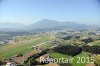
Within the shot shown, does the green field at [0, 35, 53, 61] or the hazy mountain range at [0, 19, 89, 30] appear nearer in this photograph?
the green field at [0, 35, 53, 61]

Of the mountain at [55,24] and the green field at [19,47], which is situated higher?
the mountain at [55,24]

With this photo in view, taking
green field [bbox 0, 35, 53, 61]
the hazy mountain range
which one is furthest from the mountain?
green field [bbox 0, 35, 53, 61]

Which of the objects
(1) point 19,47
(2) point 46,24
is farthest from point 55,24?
(1) point 19,47

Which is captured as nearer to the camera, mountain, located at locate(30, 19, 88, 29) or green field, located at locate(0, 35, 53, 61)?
green field, located at locate(0, 35, 53, 61)

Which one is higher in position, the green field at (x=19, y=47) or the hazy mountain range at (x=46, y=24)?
the hazy mountain range at (x=46, y=24)

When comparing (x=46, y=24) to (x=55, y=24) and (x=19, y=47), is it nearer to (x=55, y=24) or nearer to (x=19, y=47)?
(x=55, y=24)

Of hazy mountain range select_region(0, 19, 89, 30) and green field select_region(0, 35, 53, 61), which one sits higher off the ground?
hazy mountain range select_region(0, 19, 89, 30)

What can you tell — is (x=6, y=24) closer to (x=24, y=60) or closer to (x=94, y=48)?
(x=24, y=60)

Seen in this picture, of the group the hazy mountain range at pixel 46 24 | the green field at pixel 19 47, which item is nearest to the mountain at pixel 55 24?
the hazy mountain range at pixel 46 24

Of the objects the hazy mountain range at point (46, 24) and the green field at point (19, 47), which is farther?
the hazy mountain range at point (46, 24)

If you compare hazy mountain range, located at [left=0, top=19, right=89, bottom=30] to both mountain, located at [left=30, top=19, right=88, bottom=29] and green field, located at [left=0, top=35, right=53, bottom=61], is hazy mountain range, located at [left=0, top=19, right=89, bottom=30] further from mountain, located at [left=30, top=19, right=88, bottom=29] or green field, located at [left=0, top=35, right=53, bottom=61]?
green field, located at [left=0, top=35, right=53, bottom=61]

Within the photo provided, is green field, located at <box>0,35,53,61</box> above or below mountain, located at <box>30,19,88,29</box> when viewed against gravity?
below

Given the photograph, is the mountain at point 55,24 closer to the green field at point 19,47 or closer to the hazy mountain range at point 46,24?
the hazy mountain range at point 46,24
